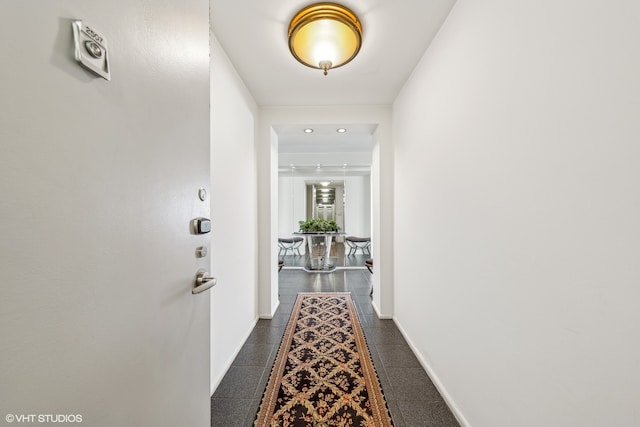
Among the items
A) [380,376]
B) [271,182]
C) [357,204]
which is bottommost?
[380,376]

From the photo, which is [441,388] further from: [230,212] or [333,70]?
[333,70]

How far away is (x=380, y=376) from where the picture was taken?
191cm

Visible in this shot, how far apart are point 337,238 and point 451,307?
15.3 ft

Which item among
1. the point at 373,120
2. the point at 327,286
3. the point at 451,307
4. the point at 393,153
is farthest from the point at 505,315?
the point at 327,286

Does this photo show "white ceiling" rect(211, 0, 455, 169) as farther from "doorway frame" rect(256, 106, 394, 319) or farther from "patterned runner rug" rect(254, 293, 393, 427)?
"patterned runner rug" rect(254, 293, 393, 427)

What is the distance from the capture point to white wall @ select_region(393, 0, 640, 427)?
71cm

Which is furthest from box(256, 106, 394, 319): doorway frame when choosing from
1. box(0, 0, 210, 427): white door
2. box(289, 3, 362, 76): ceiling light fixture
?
box(0, 0, 210, 427): white door

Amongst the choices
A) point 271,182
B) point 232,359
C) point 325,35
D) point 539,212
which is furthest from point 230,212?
point 539,212

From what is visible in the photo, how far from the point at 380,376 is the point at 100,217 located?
207 centimetres

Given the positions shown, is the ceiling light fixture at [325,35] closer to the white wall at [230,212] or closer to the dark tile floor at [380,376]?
the white wall at [230,212]

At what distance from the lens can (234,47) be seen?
1.97 meters

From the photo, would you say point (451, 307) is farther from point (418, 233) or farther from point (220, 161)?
point (220, 161)

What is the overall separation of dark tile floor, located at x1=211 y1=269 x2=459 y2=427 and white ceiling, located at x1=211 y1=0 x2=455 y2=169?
2.40 m

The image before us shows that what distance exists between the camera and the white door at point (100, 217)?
1.44ft
